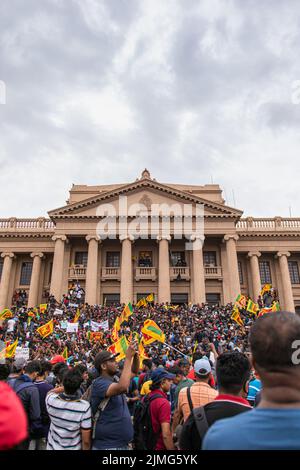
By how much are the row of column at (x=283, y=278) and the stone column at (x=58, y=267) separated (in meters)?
19.3

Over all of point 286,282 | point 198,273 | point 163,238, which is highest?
point 163,238

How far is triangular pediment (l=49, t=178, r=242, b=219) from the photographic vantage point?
1404 inches

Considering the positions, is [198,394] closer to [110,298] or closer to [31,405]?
[31,405]

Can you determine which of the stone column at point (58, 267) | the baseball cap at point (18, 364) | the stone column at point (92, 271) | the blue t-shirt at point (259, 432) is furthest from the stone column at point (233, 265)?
the blue t-shirt at point (259, 432)

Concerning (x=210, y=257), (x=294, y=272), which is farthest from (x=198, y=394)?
(x=294, y=272)

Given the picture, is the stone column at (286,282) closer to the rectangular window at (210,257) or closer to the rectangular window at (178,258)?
the rectangular window at (210,257)

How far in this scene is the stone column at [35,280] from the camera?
35406 mm

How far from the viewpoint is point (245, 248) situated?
38500 millimetres

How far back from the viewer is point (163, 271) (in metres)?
33.4

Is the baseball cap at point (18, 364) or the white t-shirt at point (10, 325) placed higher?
the white t-shirt at point (10, 325)

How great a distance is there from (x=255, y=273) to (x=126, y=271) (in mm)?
13631

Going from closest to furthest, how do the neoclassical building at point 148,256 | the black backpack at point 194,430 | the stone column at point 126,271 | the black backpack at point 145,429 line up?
the black backpack at point 194,430, the black backpack at point 145,429, the stone column at point 126,271, the neoclassical building at point 148,256
